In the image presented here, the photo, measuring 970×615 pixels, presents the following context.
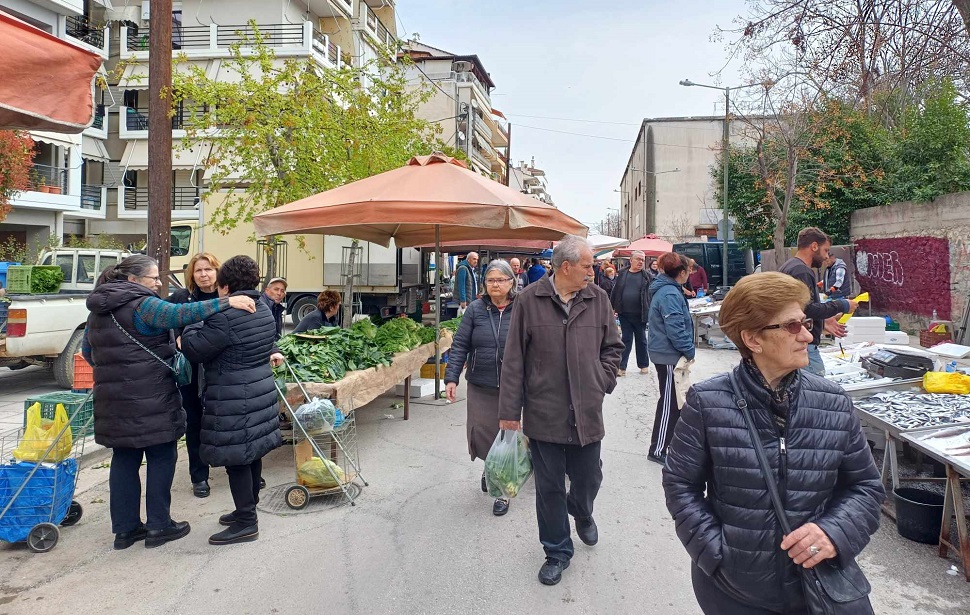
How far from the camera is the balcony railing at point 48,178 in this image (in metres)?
24.2

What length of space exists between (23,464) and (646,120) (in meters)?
Answer: 48.4

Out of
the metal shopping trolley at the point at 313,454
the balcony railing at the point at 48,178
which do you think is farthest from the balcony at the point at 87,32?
the metal shopping trolley at the point at 313,454

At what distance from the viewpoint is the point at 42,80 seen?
2615mm

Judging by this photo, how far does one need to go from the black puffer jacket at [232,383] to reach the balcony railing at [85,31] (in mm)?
29344

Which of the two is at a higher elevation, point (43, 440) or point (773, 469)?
point (773, 469)

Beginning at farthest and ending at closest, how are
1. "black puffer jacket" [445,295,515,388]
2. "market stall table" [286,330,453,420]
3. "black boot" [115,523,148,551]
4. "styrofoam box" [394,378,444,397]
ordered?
"styrofoam box" [394,378,444,397] → "market stall table" [286,330,453,420] → "black puffer jacket" [445,295,515,388] → "black boot" [115,523,148,551]

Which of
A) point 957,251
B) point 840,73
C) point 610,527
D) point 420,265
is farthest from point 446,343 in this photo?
point 957,251

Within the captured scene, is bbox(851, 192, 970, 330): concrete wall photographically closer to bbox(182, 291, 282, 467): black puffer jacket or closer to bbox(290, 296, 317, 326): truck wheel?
bbox(182, 291, 282, 467): black puffer jacket

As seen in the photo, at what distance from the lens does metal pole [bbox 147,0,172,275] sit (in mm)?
6660

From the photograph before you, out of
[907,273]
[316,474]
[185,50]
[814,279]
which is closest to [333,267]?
[316,474]

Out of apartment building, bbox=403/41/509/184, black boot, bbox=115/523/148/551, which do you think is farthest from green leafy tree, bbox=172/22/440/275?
apartment building, bbox=403/41/509/184

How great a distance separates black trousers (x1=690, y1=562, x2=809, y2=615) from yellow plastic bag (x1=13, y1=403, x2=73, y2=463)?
3.90 metres

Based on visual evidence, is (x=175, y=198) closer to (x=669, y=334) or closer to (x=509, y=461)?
(x=669, y=334)

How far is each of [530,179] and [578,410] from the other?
9420 centimetres
